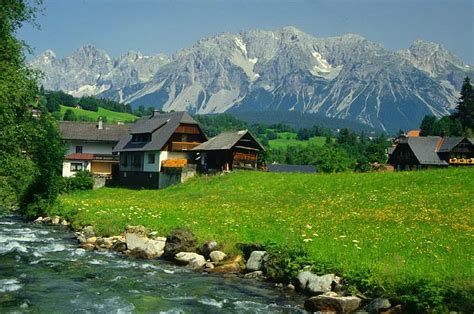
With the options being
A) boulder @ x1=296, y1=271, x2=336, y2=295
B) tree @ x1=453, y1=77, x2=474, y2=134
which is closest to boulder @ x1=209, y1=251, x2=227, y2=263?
boulder @ x1=296, y1=271, x2=336, y2=295

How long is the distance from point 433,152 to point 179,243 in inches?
3848

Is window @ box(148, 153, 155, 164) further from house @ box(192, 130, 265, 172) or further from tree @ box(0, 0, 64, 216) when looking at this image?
tree @ box(0, 0, 64, 216)

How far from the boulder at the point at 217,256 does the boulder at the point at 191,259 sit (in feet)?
1.44

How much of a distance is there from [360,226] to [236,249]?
24.2ft

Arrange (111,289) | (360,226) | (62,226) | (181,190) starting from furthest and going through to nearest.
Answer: (181,190)
(62,226)
(360,226)
(111,289)

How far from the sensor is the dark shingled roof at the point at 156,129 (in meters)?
78.6

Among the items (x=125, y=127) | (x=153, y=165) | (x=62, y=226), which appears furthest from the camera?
(x=125, y=127)

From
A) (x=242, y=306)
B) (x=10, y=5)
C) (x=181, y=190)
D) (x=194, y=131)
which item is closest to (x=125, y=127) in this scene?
(x=194, y=131)

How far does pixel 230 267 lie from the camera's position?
25.4 m

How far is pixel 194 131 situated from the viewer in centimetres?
8056

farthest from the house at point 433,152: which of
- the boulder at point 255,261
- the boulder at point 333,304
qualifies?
the boulder at point 333,304

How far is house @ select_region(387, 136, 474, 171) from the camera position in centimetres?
11312

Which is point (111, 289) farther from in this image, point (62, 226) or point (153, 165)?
point (153, 165)

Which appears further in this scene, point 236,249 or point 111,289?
point 236,249
